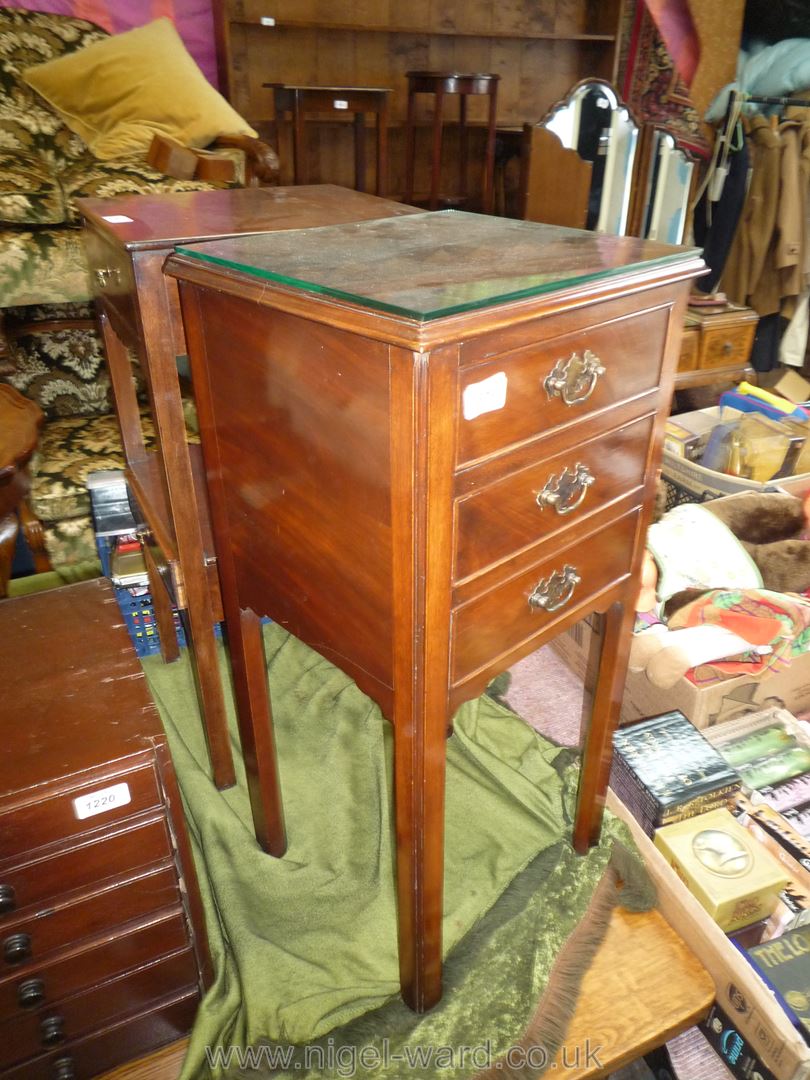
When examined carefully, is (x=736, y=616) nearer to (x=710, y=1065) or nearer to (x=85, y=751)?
(x=710, y=1065)

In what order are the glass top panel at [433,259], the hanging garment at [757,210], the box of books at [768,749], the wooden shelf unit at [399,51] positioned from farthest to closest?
the wooden shelf unit at [399,51] → the hanging garment at [757,210] → the box of books at [768,749] → the glass top panel at [433,259]

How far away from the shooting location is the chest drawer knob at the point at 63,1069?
0.98 meters

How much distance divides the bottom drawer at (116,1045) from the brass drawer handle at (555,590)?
2.33 feet

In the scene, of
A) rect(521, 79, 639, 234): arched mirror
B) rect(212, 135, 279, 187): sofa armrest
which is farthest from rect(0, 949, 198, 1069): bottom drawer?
rect(521, 79, 639, 234): arched mirror

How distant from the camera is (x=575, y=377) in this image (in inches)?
30.5

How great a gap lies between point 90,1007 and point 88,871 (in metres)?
0.21

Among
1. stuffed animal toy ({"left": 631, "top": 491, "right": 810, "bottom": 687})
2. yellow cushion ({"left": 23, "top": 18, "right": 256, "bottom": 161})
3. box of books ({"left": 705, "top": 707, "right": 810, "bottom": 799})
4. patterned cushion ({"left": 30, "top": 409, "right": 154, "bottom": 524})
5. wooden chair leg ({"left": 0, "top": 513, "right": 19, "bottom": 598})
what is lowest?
box of books ({"left": 705, "top": 707, "right": 810, "bottom": 799})

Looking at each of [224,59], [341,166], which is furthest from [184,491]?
[341,166]

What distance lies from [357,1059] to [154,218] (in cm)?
118

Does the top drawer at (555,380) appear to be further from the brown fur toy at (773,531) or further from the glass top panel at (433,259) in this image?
the brown fur toy at (773,531)

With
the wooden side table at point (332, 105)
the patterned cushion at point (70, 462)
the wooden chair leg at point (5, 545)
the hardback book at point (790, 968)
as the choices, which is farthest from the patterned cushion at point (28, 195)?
the hardback book at point (790, 968)

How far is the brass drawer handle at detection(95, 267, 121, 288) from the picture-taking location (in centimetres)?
115

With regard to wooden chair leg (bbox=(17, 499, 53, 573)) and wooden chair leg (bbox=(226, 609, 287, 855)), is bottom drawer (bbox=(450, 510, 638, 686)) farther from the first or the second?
wooden chair leg (bbox=(17, 499, 53, 573))

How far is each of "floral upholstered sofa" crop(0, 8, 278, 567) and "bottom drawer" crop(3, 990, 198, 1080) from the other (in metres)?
1.21
